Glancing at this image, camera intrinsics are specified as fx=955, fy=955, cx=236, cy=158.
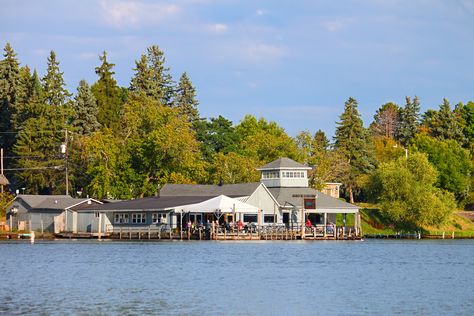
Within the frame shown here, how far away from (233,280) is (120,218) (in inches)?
1907

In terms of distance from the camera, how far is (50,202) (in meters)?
104

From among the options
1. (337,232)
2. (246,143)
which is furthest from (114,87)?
(337,232)

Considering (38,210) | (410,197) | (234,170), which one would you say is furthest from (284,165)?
(38,210)

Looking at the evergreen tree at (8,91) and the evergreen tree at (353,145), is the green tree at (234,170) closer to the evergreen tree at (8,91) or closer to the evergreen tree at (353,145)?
the evergreen tree at (353,145)

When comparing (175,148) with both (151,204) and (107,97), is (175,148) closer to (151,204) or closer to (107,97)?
(151,204)

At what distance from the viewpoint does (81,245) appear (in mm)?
85812

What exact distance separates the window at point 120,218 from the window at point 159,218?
4158 mm

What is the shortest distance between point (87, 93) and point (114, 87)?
1331 centimetres

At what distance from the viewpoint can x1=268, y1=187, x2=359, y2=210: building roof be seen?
3901 inches

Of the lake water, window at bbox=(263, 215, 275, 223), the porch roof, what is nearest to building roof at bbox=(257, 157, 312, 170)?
the porch roof

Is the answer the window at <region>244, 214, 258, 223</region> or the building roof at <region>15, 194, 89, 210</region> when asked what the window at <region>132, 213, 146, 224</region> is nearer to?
the building roof at <region>15, 194, 89, 210</region>

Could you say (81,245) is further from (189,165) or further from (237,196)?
(189,165)

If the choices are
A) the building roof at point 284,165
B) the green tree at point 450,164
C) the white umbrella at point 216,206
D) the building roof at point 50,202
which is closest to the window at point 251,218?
the white umbrella at point 216,206

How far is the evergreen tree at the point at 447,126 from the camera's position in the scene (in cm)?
14412
